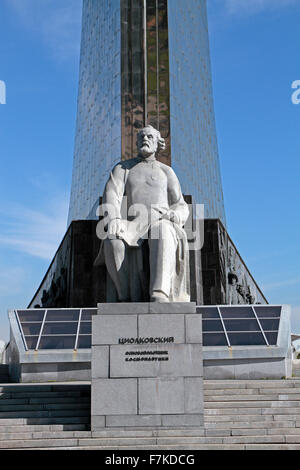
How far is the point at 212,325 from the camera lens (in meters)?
19.1

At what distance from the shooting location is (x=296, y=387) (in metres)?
13.1

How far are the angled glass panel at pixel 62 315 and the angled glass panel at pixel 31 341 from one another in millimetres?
1312

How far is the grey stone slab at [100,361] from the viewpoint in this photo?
433 inches

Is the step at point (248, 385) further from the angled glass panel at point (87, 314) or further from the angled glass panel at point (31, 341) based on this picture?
the angled glass panel at point (87, 314)

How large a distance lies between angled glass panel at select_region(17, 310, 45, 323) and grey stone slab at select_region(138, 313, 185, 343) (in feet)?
29.8

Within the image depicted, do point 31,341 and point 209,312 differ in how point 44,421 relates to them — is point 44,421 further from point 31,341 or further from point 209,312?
point 209,312

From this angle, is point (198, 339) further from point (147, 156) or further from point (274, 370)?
→ point (274, 370)

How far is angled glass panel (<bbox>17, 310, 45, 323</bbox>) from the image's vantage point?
19781 mm

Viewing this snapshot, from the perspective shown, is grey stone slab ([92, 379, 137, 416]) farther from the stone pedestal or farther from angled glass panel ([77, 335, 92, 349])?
angled glass panel ([77, 335, 92, 349])

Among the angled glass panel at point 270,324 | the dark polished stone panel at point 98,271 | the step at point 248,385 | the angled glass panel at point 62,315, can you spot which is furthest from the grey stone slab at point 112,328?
the dark polished stone panel at point 98,271

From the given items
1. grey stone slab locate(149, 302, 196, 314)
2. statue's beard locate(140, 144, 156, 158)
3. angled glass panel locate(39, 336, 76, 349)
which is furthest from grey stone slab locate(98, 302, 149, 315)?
angled glass panel locate(39, 336, 76, 349)

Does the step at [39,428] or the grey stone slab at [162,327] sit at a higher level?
the grey stone slab at [162,327]
